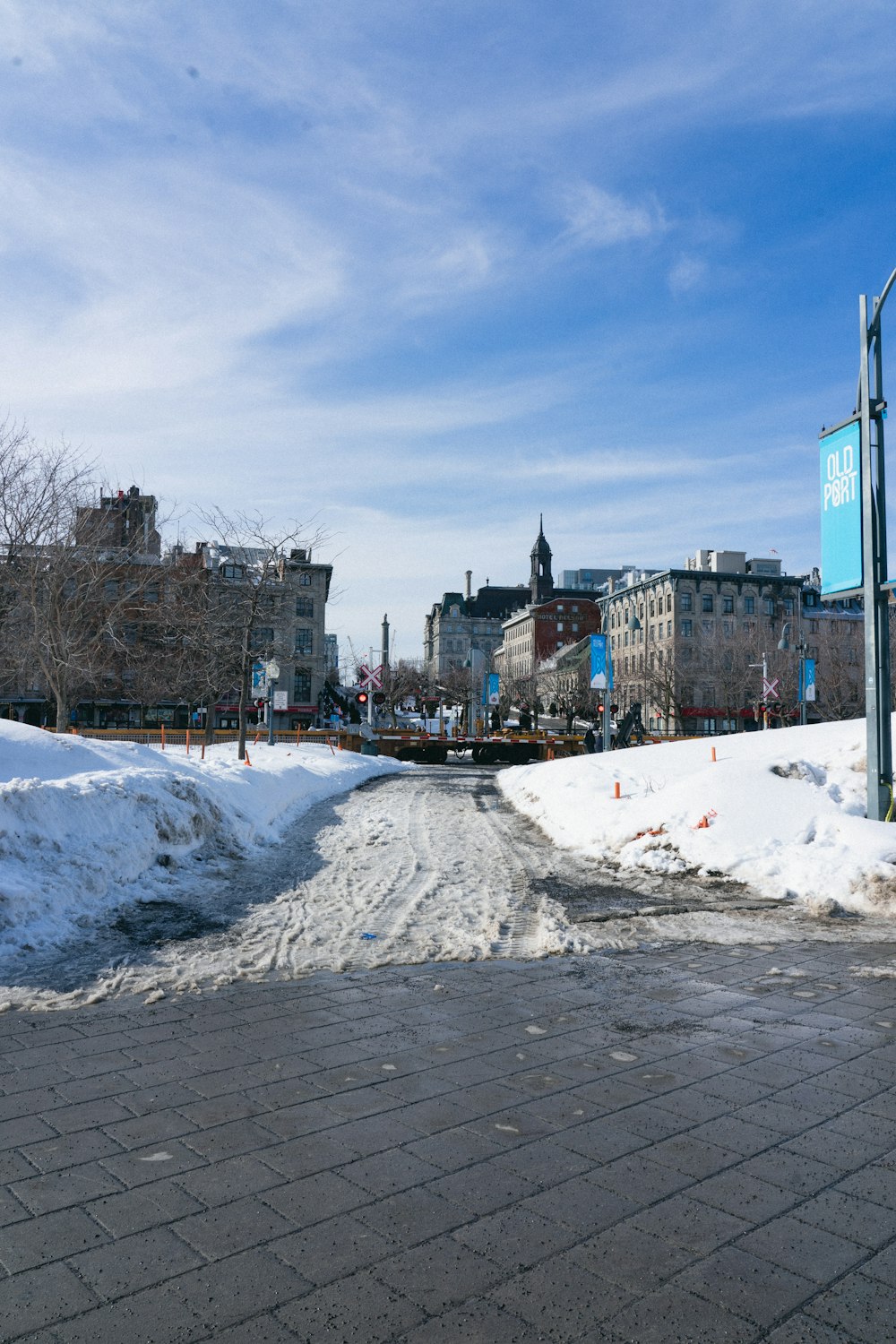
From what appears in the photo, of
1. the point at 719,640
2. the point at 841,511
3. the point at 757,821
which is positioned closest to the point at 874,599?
the point at 841,511

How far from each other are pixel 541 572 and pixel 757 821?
158 meters

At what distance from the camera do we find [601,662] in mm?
30438

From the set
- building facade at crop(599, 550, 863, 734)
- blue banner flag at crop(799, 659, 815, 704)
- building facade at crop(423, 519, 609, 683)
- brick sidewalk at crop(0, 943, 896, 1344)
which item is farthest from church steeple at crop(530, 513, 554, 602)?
brick sidewalk at crop(0, 943, 896, 1344)

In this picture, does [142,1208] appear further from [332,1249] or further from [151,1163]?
[332,1249]

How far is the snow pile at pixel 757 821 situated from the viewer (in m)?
9.77

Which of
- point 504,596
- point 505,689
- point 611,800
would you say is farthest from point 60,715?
point 504,596

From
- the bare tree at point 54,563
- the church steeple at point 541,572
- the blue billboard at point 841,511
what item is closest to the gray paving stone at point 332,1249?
the blue billboard at point 841,511

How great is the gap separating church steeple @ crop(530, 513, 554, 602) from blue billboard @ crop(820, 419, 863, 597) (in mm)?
150219

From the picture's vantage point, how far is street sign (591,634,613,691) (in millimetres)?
29578

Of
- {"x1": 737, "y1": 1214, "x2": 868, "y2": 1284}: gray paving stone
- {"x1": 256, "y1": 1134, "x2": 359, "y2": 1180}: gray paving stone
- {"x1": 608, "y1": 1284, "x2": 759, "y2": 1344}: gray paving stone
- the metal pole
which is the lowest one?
{"x1": 737, "y1": 1214, "x2": 868, "y2": 1284}: gray paving stone

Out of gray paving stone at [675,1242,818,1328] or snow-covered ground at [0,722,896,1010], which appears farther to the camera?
snow-covered ground at [0,722,896,1010]

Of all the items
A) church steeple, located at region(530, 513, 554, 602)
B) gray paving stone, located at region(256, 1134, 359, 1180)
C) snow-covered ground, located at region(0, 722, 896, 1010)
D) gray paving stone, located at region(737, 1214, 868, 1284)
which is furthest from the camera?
church steeple, located at region(530, 513, 554, 602)

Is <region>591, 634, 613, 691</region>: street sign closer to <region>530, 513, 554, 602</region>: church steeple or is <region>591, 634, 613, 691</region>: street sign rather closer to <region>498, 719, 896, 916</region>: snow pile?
<region>498, 719, 896, 916</region>: snow pile

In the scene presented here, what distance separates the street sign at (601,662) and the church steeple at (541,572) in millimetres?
132440
